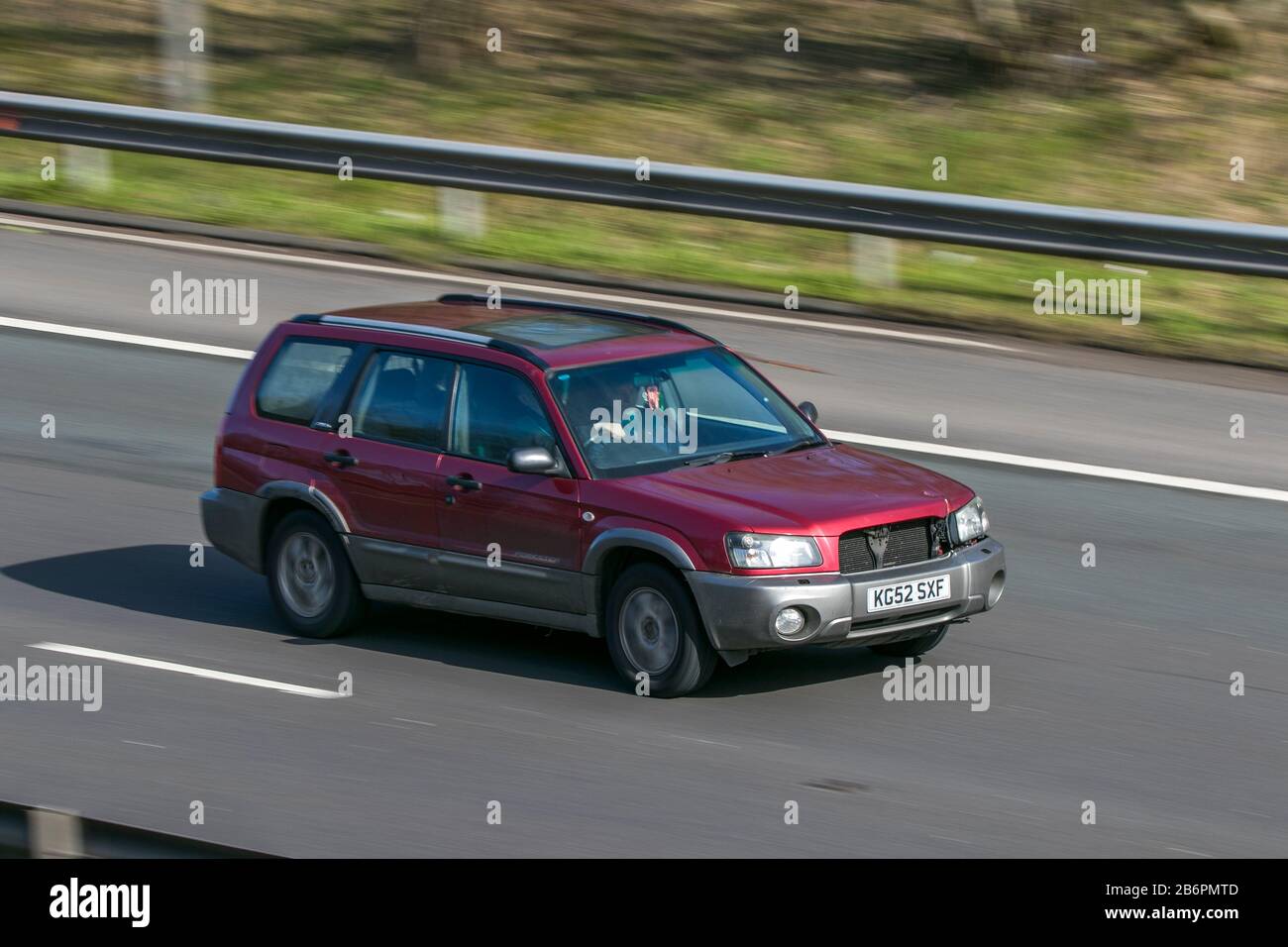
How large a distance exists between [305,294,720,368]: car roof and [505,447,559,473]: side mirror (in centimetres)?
56

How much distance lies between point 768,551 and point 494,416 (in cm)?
172

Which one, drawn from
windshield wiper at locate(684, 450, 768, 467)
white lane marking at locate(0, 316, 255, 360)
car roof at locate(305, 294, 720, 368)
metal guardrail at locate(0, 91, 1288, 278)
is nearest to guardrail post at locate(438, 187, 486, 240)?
metal guardrail at locate(0, 91, 1288, 278)

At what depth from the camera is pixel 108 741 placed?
27.9ft

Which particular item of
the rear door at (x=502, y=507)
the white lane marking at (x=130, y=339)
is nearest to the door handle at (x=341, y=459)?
the rear door at (x=502, y=507)

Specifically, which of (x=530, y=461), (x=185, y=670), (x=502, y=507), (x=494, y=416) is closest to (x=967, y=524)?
(x=530, y=461)

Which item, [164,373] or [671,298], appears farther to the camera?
[671,298]

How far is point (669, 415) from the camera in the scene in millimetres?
9547

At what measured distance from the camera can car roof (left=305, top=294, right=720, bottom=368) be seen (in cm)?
966

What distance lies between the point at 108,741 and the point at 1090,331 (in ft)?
33.1

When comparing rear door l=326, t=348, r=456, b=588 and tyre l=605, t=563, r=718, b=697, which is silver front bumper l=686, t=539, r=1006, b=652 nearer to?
tyre l=605, t=563, r=718, b=697

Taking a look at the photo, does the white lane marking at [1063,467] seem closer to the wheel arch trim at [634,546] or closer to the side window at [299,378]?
the side window at [299,378]

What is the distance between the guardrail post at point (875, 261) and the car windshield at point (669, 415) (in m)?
7.57
